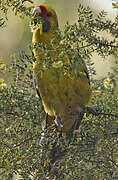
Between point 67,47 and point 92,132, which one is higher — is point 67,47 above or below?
above

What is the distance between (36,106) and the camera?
2959 millimetres

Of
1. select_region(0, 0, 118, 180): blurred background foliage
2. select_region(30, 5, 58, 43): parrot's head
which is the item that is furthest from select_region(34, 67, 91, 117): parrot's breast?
select_region(0, 0, 118, 180): blurred background foliage

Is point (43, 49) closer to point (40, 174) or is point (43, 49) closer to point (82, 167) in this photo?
point (40, 174)

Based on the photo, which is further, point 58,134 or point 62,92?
point 62,92

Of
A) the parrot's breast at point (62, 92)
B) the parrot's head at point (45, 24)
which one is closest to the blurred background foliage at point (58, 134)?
the parrot's breast at point (62, 92)

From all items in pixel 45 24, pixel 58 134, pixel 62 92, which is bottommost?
pixel 62 92

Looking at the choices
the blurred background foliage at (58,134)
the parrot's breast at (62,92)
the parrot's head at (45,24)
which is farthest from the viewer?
the parrot's head at (45,24)

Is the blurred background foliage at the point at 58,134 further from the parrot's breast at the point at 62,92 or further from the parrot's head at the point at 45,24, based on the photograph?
the parrot's head at the point at 45,24

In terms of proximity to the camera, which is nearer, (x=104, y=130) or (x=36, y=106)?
(x=104, y=130)

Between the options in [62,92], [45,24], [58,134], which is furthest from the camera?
[45,24]

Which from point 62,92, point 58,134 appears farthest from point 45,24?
point 58,134

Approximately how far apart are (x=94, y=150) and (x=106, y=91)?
67cm

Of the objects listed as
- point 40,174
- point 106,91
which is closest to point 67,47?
point 40,174

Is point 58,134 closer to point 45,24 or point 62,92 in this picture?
point 62,92
